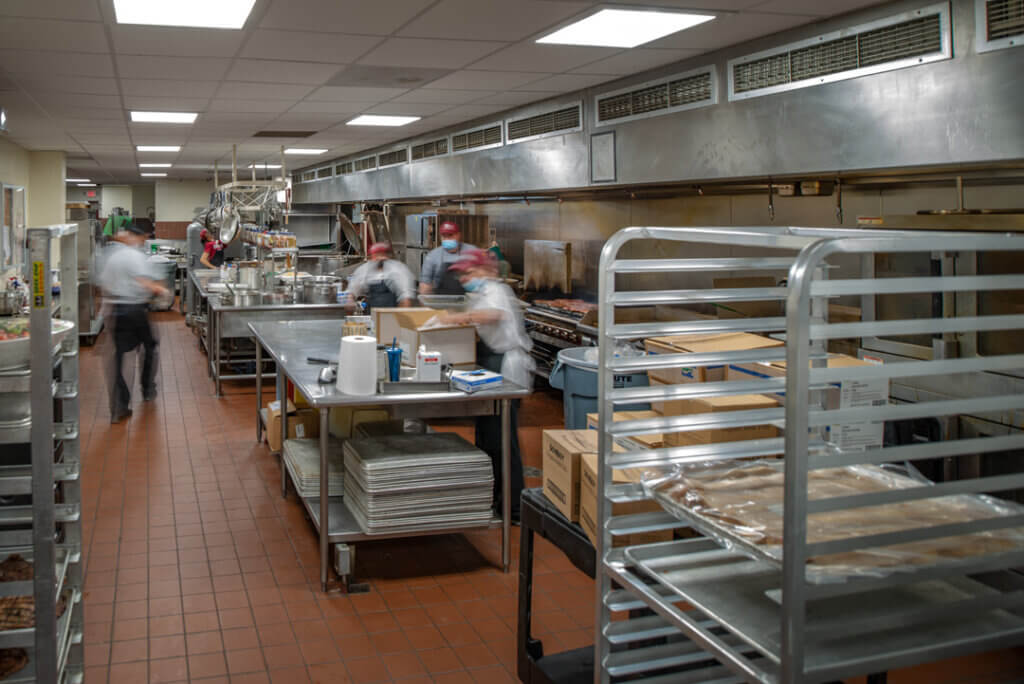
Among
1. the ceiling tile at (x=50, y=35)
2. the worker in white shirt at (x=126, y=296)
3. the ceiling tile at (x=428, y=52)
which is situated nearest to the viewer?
the ceiling tile at (x=50, y=35)

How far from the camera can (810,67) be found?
4.25m

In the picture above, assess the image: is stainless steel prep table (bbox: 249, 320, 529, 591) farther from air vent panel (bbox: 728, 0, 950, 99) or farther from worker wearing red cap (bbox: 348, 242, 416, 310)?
worker wearing red cap (bbox: 348, 242, 416, 310)

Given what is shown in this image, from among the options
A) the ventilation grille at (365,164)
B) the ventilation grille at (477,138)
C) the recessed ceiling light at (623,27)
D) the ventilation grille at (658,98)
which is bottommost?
the ventilation grille at (658,98)

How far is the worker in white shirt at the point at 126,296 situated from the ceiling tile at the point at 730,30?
453 centimetres

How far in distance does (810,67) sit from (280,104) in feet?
14.3

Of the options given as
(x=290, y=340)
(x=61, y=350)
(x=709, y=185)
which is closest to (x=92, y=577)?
(x=61, y=350)

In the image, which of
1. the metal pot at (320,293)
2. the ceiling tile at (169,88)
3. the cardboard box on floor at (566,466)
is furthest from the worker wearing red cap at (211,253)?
the cardboard box on floor at (566,466)

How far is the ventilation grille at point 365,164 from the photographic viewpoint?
37.9 feet

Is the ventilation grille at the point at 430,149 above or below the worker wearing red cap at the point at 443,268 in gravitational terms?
above

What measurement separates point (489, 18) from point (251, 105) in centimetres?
360

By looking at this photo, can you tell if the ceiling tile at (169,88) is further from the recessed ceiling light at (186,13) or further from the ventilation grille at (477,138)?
the ventilation grille at (477,138)

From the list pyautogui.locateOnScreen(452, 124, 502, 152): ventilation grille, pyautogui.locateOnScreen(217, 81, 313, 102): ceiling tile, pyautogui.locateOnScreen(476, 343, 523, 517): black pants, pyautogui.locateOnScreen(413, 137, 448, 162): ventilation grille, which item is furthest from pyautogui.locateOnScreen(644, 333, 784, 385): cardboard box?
pyautogui.locateOnScreen(413, 137, 448, 162): ventilation grille

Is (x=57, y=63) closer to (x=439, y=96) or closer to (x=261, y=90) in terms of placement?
(x=261, y=90)

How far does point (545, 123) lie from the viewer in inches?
270
